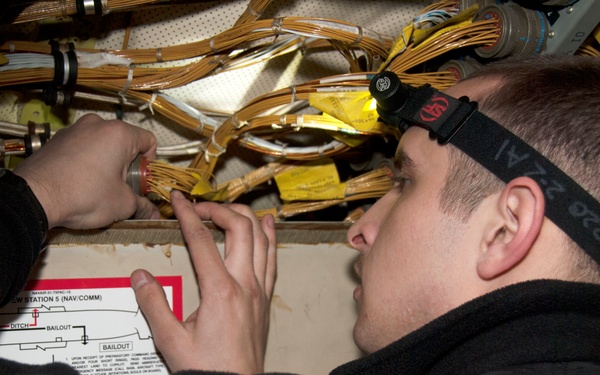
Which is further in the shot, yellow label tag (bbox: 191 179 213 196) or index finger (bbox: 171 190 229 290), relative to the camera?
yellow label tag (bbox: 191 179 213 196)

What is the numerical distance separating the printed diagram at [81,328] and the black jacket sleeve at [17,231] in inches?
5.0

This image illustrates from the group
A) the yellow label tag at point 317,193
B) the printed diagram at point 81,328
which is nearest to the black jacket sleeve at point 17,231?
the printed diagram at point 81,328

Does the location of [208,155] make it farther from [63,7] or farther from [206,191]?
[63,7]

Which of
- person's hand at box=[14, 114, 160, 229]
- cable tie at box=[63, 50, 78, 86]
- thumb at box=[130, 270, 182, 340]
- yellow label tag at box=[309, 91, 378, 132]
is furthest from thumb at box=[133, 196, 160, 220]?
yellow label tag at box=[309, 91, 378, 132]

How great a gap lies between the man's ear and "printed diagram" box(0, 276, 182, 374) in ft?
2.03

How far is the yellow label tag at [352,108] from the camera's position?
1202 mm

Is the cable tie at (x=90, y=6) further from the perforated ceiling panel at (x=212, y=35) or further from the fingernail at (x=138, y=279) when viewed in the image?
the fingernail at (x=138, y=279)

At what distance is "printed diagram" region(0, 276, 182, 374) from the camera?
3.57ft

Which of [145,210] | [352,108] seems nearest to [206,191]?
[145,210]

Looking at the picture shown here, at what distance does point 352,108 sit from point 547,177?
0.41 metres

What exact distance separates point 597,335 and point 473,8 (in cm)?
64

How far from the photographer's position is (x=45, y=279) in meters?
1.11

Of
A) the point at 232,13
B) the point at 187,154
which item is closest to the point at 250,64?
the point at 232,13

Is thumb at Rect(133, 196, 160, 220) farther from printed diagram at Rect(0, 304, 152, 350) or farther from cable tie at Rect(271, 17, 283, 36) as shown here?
cable tie at Rect(271, 17, 283, 36)
